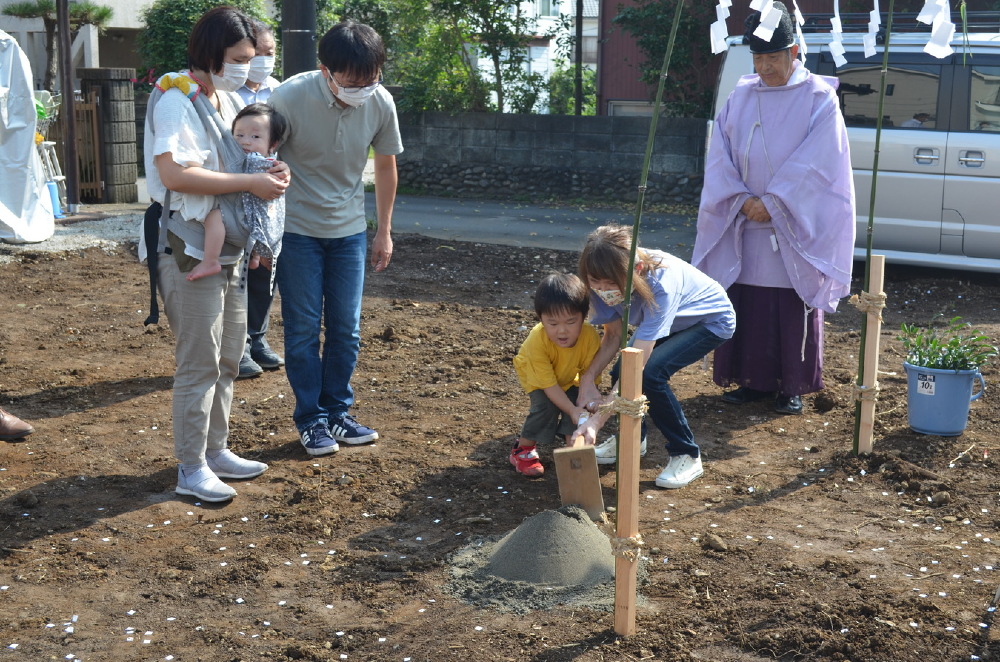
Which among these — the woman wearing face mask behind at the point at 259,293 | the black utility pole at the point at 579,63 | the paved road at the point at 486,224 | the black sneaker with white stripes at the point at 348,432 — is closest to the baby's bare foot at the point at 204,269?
the black sneaker with white stripes at the point at 348,432

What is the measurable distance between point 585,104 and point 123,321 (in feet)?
31.2

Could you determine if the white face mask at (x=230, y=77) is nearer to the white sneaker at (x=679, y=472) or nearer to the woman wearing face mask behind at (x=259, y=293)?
the woman wearing face mask behind at (x=259, y=293)

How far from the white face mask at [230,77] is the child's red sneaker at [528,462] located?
186 cm

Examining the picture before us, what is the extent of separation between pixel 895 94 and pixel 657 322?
506cm

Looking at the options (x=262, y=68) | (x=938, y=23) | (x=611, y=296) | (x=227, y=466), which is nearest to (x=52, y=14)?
(x=262, y=68)

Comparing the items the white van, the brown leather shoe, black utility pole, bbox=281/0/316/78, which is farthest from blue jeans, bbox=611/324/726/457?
the white van

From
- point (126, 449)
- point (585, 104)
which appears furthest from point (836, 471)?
point (585, 104)

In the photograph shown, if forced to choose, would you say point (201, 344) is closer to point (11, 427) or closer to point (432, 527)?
point (432, 527)

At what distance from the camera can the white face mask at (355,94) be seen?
4129 mm

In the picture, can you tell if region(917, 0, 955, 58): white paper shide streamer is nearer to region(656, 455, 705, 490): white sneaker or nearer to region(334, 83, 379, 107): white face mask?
region(656, 455, 705, 490): white sneaker

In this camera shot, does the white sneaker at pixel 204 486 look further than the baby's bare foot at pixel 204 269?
Yes

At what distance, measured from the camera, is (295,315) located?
443 centimetres

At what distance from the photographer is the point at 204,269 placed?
148 inches

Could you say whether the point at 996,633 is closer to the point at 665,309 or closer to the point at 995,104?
the point at 665,309
